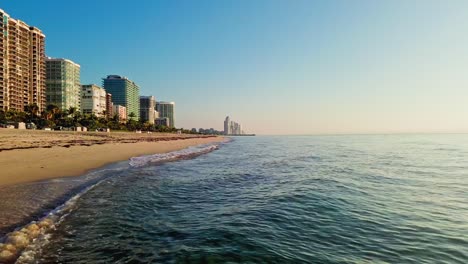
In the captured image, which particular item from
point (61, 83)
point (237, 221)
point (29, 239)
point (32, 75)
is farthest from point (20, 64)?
point (237, 221)

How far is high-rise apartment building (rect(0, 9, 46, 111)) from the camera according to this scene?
429 ft

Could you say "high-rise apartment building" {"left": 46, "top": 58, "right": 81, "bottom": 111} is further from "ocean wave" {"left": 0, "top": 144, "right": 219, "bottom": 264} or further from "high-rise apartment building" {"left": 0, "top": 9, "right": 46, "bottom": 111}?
"ocean wave" {"left": 0, "top": 144, "right": 219, "bottom": 264}

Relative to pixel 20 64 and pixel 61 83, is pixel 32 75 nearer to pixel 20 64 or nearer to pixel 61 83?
pixel 20 64

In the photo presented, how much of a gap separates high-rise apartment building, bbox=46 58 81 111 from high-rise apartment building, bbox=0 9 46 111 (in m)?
9.99

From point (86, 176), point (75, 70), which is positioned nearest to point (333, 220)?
point (86, 176)

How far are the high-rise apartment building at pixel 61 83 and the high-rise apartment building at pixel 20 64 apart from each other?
999 centimetres

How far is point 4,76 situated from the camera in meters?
129

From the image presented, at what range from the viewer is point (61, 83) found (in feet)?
556

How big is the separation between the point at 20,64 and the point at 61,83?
2654cm

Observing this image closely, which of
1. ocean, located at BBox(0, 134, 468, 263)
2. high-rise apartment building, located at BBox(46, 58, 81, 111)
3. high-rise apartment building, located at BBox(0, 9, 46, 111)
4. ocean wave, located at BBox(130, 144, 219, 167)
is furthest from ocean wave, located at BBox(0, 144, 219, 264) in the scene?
high-rise apartment building, located at BBox(46, 58, 81, 111)

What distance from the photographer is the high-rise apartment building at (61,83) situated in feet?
553

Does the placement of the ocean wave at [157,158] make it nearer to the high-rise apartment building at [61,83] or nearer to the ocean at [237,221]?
the ocean at [237,221]

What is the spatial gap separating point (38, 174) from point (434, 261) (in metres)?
18.9

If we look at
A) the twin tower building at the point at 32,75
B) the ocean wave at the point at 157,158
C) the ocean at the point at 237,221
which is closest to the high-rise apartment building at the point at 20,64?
the twin tower building at the point at 32,75
